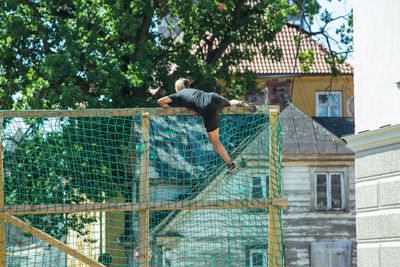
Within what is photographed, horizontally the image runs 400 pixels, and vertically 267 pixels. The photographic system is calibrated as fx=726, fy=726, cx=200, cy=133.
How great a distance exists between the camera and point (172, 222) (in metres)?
21.3

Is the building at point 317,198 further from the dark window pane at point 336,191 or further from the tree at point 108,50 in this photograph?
the tree at point 108,50

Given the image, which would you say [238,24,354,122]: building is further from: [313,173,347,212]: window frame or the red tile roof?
[313,173,347,212]: window frame

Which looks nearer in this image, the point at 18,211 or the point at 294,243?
the point at 18,211

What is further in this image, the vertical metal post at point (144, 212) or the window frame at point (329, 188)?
the window frame at point (329, 188)

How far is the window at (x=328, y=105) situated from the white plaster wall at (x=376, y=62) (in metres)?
21.9

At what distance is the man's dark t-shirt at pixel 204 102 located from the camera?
7992 millimetres

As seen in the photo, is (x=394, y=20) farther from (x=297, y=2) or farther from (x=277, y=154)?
(x=297, y=2)

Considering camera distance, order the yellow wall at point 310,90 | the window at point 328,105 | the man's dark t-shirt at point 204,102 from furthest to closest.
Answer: the window at point 328,105 → the yellow wall at point 310,90 → the man's dark t-shirt at point 204,102

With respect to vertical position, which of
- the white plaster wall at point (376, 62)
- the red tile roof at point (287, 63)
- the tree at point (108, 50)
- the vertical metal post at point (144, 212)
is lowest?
the vertical metal post at point (144, 212)

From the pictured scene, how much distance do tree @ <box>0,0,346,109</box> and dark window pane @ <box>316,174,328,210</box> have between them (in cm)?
401

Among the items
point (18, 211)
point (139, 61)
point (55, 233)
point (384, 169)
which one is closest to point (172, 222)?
point (55, 233)

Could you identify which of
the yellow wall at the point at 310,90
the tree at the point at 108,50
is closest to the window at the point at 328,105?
the yellow wall at the point at 310,90

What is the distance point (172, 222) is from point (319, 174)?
5.65m

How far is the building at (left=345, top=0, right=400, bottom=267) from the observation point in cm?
962
